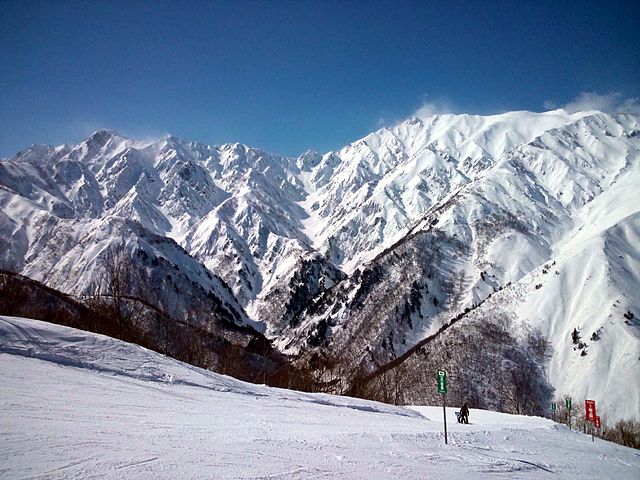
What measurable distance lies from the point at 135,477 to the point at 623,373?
135m

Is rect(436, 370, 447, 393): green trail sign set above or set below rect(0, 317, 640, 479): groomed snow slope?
above

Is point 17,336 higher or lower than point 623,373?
lower

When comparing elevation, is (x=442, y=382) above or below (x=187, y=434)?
above

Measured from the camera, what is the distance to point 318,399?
94.6 feet

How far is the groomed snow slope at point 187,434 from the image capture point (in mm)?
10461

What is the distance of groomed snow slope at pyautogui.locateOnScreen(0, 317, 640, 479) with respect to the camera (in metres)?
10.5

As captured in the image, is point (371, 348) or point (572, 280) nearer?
point (572, 280)

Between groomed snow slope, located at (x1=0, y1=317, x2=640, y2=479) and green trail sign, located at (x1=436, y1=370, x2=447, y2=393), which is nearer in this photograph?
groomed snow slope, located at (x1=0, y1=317, x2=640, y2=479)

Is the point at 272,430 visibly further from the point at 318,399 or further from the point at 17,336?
the point at 17,336

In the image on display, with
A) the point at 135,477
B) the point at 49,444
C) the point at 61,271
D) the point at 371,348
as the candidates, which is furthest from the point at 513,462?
the point at 61,271

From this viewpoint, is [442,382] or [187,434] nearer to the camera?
[187,434]

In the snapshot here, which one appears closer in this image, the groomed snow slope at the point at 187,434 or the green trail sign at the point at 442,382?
the groomed snow slope at the point at 187,434

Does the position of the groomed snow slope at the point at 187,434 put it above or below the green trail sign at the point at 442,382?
below

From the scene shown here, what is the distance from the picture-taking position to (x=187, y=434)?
13.4 meters
